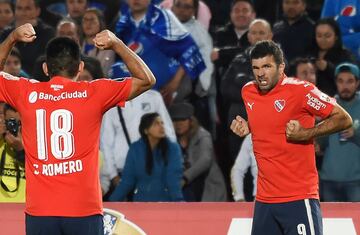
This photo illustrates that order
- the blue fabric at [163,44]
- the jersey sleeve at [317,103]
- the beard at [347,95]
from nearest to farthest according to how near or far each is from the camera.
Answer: the jersey sleeve at [317,103] < the beard at [347,95] < the blue fabric at [163,44]

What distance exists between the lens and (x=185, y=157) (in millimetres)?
11180

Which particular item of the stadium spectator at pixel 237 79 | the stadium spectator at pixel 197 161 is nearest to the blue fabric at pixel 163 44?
the stadium spectator at pixel 237 79

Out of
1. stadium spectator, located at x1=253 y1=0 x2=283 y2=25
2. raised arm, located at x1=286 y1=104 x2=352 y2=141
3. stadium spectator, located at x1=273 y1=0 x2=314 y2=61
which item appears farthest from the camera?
stadium spectator, located at x1=253 y1=0 x2=283 y2=25

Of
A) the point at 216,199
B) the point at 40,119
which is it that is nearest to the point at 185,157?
the point at 216,199

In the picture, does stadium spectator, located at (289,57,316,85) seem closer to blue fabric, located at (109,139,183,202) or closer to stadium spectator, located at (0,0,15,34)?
blue fabric, located at (109,139,183,202)

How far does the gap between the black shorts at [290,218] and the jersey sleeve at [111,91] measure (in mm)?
1467

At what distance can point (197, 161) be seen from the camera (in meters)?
11.1

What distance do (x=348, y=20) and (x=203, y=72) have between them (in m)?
1.72

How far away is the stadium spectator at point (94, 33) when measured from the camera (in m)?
11.9

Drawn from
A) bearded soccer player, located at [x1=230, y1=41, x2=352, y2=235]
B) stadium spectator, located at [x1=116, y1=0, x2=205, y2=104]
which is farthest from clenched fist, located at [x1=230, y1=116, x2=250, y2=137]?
stadium spectator, located at [x1=116, y1=0, x2=205, y2=104]

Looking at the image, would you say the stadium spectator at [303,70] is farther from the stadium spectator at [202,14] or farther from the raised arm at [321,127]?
the raised arm at [321,127]

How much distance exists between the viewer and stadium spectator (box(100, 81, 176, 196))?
35.8 ft

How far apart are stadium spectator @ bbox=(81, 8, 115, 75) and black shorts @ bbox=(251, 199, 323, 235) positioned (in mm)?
4573

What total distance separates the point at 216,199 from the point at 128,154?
109cm
